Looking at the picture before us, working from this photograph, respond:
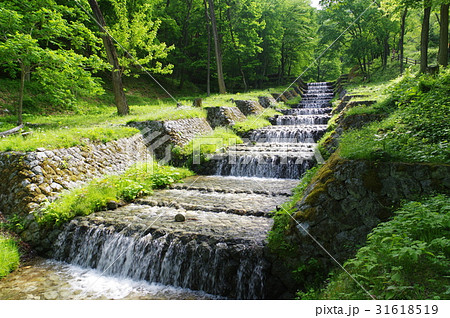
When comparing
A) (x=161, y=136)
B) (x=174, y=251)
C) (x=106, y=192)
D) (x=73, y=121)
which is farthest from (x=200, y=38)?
(x=174, y=251)

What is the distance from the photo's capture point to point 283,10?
29.2 metres

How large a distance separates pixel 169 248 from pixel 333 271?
298cm

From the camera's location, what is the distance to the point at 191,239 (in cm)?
516

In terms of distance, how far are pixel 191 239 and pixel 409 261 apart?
3.56m

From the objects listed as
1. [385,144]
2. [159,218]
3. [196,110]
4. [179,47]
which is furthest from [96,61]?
[179,47]

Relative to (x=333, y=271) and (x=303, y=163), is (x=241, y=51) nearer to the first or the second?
(x=303, y=163)

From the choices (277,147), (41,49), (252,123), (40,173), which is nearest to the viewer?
(40,173)

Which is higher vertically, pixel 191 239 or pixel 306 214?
pixel 306 214

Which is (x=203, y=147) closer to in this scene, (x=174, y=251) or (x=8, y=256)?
(x=174, y=251)

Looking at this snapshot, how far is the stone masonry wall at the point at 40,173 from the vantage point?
260 inches

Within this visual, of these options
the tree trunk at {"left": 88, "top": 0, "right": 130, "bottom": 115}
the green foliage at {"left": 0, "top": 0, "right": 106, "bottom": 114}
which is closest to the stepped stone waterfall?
the green foliage at {"left": 0, "top": 0, "right": 106, "bottom": 114}

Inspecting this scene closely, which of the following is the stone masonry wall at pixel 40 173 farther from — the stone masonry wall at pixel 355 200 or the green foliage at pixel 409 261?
the green foliage at pixel 409 261

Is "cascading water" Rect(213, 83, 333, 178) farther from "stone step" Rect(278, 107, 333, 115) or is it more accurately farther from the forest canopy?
the forest canopy

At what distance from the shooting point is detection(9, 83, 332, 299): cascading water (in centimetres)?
Result: 466
